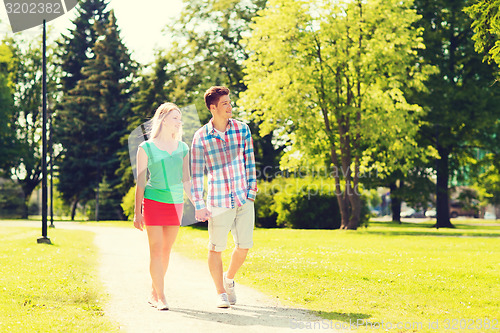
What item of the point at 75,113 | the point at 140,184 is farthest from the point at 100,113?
the point at 140,184

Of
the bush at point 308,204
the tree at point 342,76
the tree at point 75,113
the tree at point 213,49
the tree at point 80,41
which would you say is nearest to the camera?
the tree at point 342,76

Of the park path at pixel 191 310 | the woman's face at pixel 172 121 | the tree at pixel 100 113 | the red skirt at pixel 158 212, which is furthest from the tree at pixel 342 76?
the tree at pixel 100 113

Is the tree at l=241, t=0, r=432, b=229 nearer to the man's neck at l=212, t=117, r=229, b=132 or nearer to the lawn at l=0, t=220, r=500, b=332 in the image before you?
the lawn at l=0, t=220, r=500, b=332

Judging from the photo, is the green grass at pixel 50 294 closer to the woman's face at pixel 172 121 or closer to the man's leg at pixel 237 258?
the man's leg at pixel 237 258

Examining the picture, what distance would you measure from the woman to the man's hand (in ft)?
0.81

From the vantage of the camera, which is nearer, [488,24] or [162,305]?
[162,305]

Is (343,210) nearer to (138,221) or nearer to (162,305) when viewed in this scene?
(162,305)

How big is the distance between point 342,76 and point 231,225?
22351 mm

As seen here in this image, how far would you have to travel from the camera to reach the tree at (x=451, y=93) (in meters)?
32.9

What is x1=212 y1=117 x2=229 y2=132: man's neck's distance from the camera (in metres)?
6.84

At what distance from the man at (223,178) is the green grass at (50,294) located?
1563mm

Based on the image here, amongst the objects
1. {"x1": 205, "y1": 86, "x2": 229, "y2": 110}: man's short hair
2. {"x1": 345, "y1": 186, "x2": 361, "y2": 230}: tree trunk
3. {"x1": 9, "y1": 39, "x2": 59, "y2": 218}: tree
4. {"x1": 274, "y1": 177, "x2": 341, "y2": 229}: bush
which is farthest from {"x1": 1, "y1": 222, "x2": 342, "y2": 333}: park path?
{"x1": 9, "y1": 39, "x2": 59, "y2": 218}: tree

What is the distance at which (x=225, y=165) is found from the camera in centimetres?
682

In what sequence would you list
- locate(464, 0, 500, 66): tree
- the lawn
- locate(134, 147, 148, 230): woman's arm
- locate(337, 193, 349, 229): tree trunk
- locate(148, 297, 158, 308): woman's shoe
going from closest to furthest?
the lawn
locate(134, 147, 148, 230): woman's arm
locate(148, 297, 158, 308): woman's shoe
locate(464, 0, 500, 66): tree
locate(337, 193, 349, 229): tree trunk
